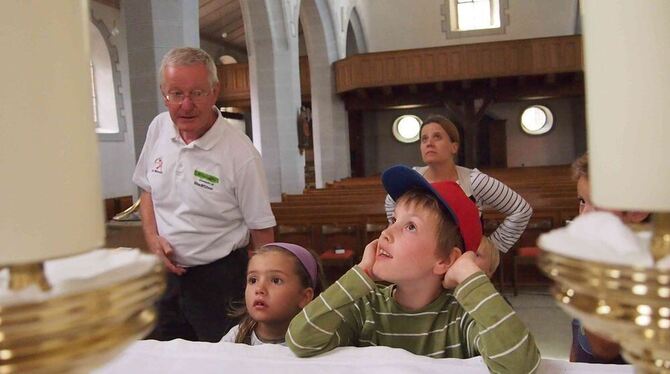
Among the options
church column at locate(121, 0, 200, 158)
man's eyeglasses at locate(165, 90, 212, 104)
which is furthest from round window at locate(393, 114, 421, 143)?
man's eyeglasses at locate(165, 90, 212, 104)

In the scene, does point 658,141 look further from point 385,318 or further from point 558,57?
point 558,57

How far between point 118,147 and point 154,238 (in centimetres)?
1257

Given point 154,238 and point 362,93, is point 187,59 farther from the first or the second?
point 362,93

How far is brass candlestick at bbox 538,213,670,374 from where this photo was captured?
344mm

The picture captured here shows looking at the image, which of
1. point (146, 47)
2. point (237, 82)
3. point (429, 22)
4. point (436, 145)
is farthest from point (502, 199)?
point (429, 22)

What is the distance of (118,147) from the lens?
14.4 metres

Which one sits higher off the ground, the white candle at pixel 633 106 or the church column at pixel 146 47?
the church column at pixel 146 47

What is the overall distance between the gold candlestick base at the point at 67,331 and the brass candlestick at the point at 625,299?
26 centimetres

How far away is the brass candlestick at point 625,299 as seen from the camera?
344 mm

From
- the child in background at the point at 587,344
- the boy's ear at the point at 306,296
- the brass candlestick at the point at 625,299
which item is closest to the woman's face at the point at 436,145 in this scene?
the child in background at the point at 587,344

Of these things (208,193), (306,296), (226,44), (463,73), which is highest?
(226,44)

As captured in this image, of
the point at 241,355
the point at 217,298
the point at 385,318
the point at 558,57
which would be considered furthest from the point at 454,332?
the point at 558,57

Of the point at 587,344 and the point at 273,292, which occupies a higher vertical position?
the point at 273,292

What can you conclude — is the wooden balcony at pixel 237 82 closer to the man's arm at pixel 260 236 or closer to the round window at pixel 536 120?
the round window at pixel 536 120
